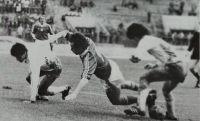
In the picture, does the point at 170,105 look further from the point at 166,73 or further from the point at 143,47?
the point at 143,47

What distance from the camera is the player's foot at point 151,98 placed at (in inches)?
179

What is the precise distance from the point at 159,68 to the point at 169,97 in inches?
13.7

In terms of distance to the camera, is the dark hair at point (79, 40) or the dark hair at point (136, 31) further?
the dark hair at point (136, 31)

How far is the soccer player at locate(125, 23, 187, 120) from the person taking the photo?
14.8ft

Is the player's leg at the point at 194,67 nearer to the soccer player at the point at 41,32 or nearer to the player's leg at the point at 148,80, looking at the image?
the player's leg at the point at 148,80

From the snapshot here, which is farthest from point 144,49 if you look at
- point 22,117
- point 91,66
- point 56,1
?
point 22,117

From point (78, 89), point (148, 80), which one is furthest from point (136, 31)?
point (78, 89)

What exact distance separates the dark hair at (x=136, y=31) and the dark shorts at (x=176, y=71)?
42 cm

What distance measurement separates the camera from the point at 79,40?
4.39 meters

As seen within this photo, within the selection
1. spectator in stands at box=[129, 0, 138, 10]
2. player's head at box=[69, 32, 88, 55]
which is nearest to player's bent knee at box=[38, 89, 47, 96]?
player's head at box=[69, 32, 88, 55]

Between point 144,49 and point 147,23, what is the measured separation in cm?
47

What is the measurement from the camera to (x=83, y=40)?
441 centimetres

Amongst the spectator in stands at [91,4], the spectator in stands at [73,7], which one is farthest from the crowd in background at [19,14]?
the spectator in stands at [91,4]

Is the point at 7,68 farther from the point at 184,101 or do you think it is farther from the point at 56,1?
the point at 184,101
